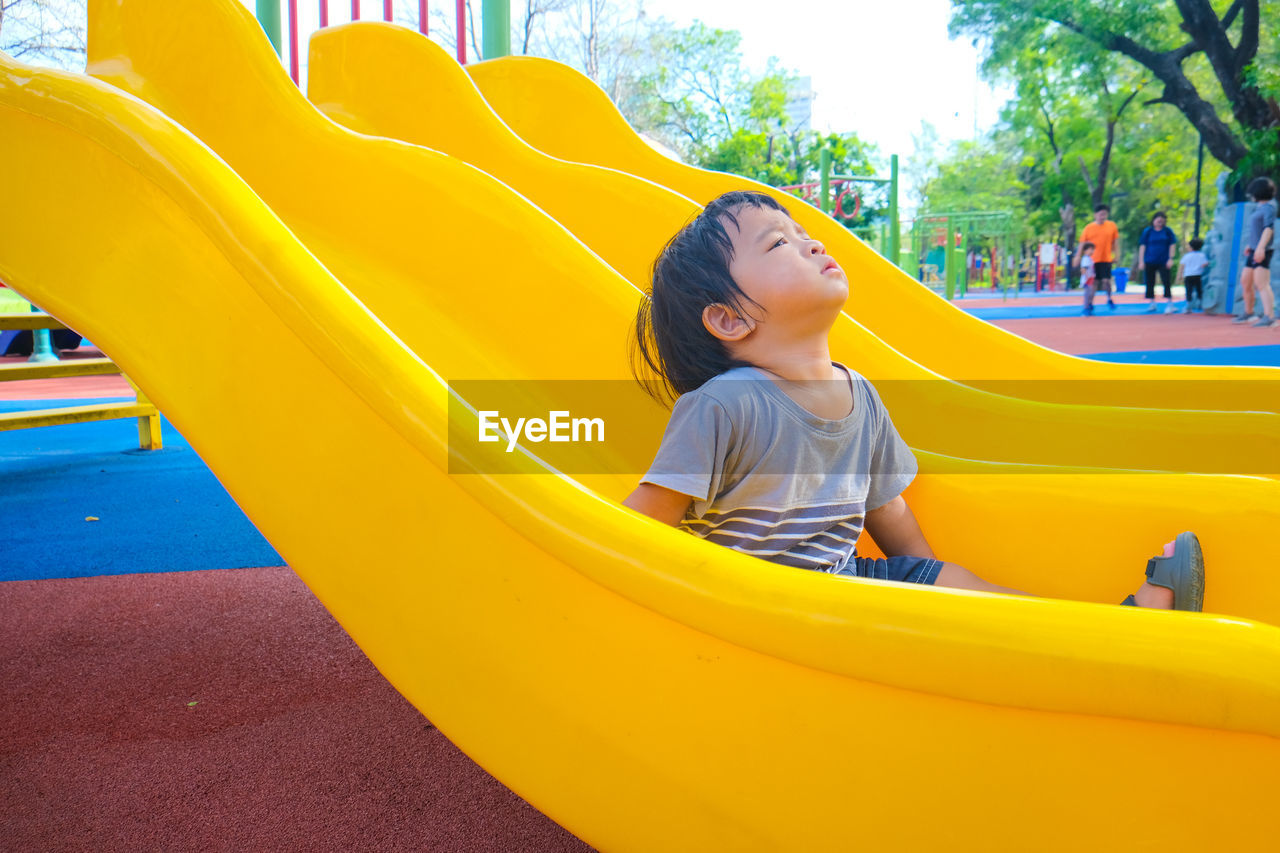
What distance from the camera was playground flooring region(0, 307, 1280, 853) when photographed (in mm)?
1287

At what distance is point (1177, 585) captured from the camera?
45.4 inches

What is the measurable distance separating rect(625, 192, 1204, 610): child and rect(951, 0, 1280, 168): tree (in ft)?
42.0

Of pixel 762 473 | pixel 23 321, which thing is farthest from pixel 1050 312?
pixel 762 473

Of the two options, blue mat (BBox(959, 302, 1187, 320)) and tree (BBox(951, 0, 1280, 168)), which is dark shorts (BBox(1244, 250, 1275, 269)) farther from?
tree (BBox(951, 0, 1280, 168))

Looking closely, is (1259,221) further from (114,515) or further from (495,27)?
(114,515)

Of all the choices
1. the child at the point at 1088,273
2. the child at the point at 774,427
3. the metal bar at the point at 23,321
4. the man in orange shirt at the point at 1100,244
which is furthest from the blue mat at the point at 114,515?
the child at the point at 1088,273

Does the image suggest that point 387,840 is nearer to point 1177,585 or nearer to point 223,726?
point 223,726

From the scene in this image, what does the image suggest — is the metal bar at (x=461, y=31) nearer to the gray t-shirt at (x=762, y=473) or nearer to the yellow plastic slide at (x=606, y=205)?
the yellow plastic slide at (x=606, y=205)

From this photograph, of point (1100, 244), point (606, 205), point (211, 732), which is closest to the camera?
point (211, 732)

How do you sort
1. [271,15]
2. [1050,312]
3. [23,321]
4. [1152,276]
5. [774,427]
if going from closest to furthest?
[774,427], [271,15], [23,321], [1152,276], [1050,312]

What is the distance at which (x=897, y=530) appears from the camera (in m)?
1.41

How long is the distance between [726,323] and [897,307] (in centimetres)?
129

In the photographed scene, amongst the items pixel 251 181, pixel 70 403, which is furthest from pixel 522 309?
pixel 70 403

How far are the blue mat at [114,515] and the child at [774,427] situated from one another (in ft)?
5.79
